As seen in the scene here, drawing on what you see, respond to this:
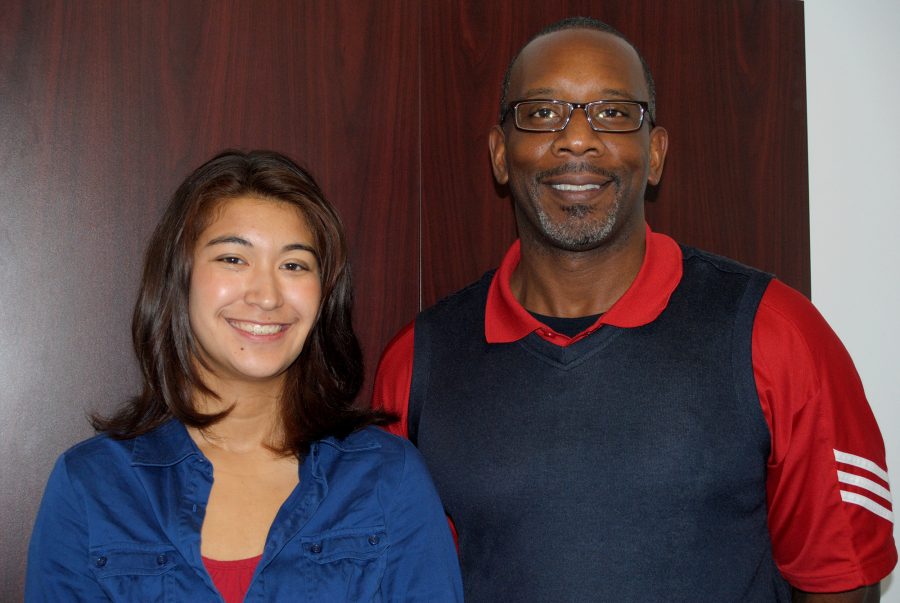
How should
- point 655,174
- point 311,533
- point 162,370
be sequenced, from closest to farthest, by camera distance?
1. point 311,533
2. point 162,370
3. point 655,174

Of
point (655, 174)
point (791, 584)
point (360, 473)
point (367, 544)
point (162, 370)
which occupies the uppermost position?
point (655, 174)

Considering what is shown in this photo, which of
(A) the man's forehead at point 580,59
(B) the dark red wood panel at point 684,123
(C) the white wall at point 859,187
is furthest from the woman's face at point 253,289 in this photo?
(C) the white wall at point 859,187

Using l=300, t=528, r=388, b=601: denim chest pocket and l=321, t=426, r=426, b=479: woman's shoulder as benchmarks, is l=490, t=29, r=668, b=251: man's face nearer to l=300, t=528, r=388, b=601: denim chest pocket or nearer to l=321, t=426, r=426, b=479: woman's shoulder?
l=321, t=426, r=426, b=479: woman's shoulder

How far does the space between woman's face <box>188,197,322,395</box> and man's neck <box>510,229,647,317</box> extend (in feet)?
1.47

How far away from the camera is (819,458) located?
5.02ft

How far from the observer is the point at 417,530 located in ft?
5.17

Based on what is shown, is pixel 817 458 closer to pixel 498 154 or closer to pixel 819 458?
pixel 819 458

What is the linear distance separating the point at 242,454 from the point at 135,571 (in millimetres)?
288

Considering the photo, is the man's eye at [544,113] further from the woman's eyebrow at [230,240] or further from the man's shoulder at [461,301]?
the woman's eyebrow at [230,240]

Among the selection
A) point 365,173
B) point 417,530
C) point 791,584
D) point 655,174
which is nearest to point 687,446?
point 791,584

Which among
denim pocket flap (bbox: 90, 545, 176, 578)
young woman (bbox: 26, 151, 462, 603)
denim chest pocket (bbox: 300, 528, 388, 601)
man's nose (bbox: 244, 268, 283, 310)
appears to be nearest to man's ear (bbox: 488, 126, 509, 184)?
young woman (bbox: 26, 151, 462, 603)

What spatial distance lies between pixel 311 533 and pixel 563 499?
43 centimetres

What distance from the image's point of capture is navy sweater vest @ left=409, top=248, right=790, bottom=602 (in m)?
1.52

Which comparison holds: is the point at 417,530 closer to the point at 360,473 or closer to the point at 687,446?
the point at 360,473
